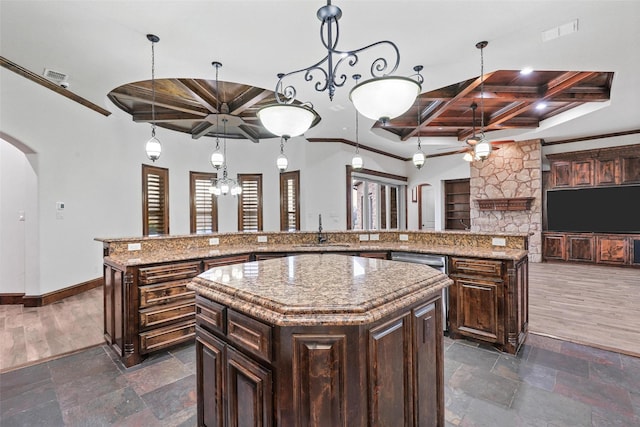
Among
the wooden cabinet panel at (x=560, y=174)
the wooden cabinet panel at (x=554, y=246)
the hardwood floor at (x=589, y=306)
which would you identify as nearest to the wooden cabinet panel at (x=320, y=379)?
the hardwood floor at (x=589, y=306)

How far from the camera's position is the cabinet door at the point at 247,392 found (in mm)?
1172

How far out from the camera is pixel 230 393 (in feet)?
4.42

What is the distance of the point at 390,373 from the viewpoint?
1248mm

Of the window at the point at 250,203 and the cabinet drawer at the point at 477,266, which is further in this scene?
the window at the point at 250,203

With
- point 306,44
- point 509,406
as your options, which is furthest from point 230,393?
point 306,44

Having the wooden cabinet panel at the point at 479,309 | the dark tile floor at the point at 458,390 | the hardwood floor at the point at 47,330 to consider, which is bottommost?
the dark tile floor at the point at 458,390

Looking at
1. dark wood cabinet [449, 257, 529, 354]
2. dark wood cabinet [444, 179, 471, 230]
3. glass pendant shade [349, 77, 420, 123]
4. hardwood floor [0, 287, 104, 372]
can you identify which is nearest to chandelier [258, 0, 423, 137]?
glass pendant shade [349, 77, 420, 123]

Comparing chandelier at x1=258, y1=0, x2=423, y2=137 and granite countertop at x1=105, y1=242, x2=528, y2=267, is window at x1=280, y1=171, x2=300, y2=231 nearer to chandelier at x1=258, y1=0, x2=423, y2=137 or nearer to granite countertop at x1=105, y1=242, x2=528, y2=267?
granite countertop at x1=105, y1=242, x2=528, y2=267

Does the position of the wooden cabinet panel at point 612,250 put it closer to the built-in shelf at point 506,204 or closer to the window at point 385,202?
the built-in shelf at point 506,204

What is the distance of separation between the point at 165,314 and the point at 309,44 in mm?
2885

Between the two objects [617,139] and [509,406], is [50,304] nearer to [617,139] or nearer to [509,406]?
[509,406]

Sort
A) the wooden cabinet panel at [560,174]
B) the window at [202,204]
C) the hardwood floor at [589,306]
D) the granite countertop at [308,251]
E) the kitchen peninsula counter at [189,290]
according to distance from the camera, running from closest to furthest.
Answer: the kitchen peninsula counter at [189,290] < the granite countertop at [308,251] < the hardwood floor at [589,306] < the window at [202,204] < the wooden cabinet panel at [560,174]

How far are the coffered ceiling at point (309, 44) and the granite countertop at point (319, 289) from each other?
2.07 m

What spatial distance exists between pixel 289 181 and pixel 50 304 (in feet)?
15.0
